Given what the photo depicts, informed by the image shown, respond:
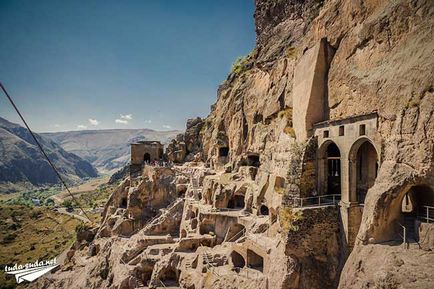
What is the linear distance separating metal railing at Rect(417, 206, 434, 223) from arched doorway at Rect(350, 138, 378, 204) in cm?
327

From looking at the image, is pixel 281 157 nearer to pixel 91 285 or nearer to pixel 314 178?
pixel 314 178

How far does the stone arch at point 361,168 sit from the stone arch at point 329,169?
63.2 inches

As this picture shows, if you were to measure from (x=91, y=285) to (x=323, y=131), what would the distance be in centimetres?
3179

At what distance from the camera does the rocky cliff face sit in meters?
15.3

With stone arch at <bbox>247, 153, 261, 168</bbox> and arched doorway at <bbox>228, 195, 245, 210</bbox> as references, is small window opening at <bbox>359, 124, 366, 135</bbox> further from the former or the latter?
stone arch at <bbox>247, 153, 261, 168</bbox>

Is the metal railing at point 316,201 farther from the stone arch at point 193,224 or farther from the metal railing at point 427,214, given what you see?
the stone arch at point 193,224

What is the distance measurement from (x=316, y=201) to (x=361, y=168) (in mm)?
3909

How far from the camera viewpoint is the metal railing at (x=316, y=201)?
20.7 meters

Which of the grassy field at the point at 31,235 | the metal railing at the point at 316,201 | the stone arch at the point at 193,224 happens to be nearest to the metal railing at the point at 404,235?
the metal railing at the point at 316,201

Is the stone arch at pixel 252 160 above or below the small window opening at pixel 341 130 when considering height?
below

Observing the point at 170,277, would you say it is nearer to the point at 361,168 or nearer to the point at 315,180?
the point at 315,180

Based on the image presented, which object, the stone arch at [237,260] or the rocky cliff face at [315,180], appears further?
the stone arch at [237,260]

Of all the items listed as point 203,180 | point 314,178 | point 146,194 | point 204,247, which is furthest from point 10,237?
point 314,178

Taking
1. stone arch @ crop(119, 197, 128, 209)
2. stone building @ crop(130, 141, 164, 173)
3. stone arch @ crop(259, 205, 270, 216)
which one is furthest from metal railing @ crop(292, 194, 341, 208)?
stone building @ crop(130, 141, 164, 173)
